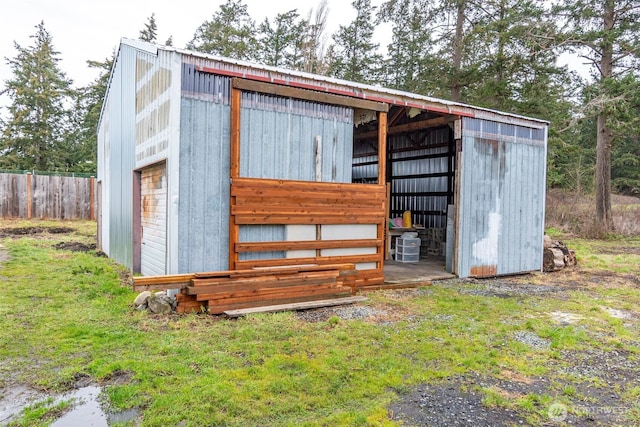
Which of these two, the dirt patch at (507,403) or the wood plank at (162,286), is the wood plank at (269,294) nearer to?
the wood plank at (162,286)

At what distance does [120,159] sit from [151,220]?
277 cm

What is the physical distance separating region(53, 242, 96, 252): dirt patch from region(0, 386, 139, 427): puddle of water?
8.66 meters

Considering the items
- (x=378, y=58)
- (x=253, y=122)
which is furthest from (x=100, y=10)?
(x=253, y=122)

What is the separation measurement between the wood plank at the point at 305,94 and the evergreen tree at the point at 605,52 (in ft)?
38.6

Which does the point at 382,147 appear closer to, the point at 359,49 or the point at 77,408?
the point at 77,408

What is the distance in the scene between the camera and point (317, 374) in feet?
11.1

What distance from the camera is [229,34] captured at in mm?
23266

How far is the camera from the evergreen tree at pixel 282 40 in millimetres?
22938

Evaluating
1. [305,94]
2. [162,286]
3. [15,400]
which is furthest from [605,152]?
[15,400]

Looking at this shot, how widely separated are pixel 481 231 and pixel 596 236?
10.4 meters

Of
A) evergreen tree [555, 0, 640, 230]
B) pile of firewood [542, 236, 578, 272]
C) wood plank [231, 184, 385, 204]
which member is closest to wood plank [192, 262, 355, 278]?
wood plank [231, 184, 385, 204]

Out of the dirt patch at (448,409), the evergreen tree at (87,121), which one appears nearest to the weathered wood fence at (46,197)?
the evergreen tree at (87,121)

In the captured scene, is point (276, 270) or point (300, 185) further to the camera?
point (300, 185)

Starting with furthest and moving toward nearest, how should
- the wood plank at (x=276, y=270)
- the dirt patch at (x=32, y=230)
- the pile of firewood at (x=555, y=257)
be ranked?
the dirt patch at (x=32, y=230) → the pile of firewood at (x=555, y=257) → the wood plank at (x=276, y=270)
